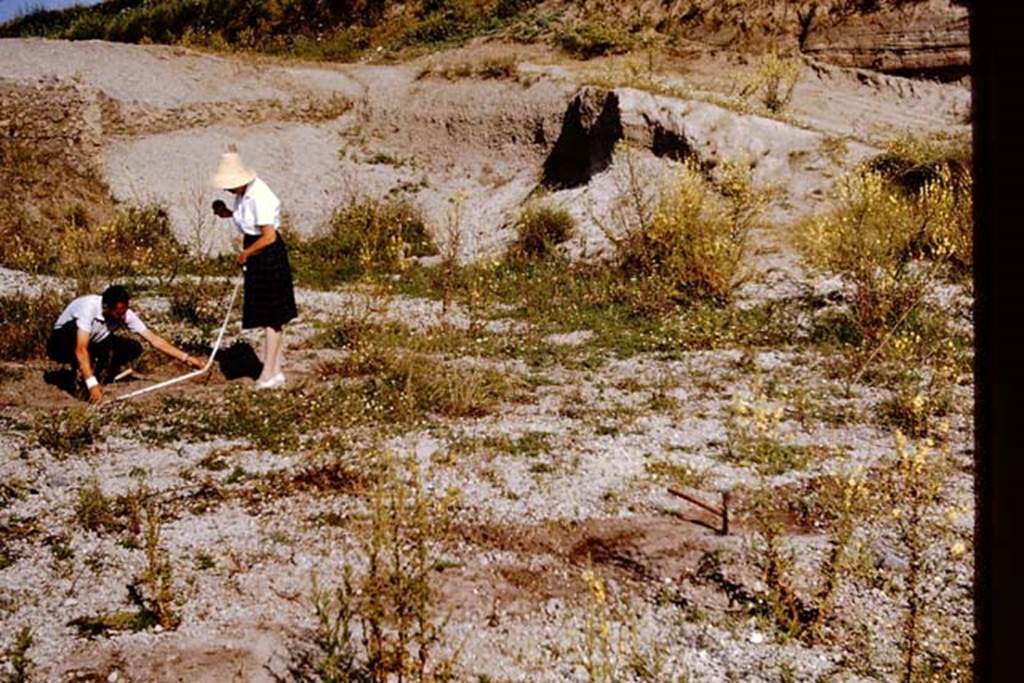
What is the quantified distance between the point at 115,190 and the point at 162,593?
1230cm

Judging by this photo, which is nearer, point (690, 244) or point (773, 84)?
point (690, 244)

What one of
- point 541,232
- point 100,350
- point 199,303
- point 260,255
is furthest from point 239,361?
point 541,232

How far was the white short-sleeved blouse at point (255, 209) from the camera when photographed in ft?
23.0

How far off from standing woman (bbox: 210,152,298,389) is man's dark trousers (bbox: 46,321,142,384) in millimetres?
1294

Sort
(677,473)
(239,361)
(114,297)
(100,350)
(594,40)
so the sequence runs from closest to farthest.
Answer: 1. (677,473)
2. (114,297)
3. (100,350)
4. (239,361)
5. (594,40)

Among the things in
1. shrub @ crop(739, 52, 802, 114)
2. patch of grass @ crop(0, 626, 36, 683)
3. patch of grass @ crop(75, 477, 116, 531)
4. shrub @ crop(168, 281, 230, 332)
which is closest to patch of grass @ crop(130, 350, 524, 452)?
patch of grass @ crop(75, 477, 116, 531)

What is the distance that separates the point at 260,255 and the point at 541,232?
6319 millimetres

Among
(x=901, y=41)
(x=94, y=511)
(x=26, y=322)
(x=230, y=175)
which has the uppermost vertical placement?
(x=901, y=41)

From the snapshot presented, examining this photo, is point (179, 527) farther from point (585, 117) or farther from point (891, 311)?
point (585, 117)

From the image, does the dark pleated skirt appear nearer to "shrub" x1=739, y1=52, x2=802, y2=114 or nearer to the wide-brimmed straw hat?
the wide-brimmed straw hat

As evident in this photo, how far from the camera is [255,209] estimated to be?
7004 millimetres

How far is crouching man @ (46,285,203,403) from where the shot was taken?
6.84 metres

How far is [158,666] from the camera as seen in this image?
3.81 metres

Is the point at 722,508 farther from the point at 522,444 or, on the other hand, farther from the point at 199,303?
the point at 199,303
